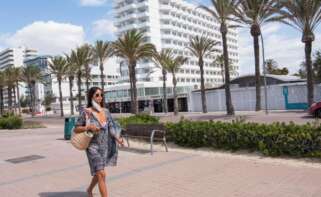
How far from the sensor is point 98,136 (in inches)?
215

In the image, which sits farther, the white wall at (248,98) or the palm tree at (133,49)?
the palm tree at (133,49)

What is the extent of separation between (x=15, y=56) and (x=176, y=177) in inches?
7335

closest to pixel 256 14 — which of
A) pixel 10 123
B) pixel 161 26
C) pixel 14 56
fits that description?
pixel 10 123

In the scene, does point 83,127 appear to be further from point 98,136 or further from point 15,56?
point 15,56

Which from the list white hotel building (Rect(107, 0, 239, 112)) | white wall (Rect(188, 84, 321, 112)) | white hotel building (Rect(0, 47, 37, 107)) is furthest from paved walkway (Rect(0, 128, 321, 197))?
white hotel building (Rect(0, 47, 37, 107))

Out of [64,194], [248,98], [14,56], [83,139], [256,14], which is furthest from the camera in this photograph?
[14,56]

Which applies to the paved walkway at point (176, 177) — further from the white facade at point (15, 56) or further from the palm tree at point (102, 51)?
the white facade at point (15, 56)

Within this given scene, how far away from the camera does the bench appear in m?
11.2

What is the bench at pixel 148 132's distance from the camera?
11164 mm

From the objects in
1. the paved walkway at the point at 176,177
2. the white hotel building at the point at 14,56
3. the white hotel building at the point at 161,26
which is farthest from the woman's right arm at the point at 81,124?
the white hotel building at the point at 14,56

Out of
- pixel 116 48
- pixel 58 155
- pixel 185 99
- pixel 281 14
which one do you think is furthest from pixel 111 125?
pixel 185 99

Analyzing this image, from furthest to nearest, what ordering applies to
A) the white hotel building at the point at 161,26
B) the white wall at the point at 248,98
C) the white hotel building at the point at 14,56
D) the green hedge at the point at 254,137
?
the white hotel building at the point at 14,56 → the white hotel building at the point at 161,26 → the white wall at the point at 248,98 → the green hedge at the point at 254,137

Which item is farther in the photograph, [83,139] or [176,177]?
[176,177]

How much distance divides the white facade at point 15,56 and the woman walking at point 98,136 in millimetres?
181030
